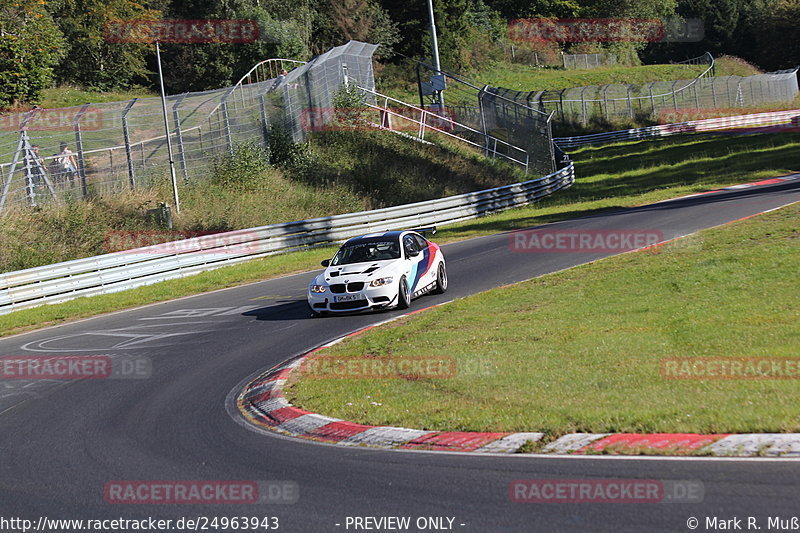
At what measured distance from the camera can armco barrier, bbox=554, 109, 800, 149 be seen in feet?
202

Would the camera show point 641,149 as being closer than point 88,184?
No

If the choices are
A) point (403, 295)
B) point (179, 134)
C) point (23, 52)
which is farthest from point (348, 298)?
point (23, 52)

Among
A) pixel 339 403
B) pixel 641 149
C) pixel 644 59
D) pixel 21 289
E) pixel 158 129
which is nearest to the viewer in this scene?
pixel 339 403

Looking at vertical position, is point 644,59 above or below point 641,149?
above

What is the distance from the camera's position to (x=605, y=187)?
37375 mm

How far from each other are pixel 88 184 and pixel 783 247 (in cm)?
2054

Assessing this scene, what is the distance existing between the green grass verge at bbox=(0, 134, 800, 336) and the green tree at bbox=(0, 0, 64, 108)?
21.8 metres

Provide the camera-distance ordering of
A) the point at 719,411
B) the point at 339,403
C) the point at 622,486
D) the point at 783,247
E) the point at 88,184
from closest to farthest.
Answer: the point at 622,486 < the point at 719,411 < the point at 339,403 < the point at 783,247 < the point at 88,184

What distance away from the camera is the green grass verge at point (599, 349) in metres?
7.14

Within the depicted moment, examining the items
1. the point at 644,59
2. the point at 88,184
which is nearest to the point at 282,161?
the point at 88,184

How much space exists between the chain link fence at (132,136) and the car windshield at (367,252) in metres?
13.6

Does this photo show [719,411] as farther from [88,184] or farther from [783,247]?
[88,184]

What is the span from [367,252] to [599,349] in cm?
674

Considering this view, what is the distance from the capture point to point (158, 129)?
29.0m
